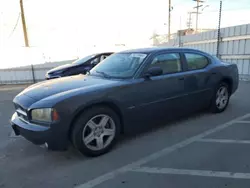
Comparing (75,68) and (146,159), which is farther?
(75,68)

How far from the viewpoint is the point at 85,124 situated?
3182mm

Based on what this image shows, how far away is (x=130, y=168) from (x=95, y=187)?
565 mm

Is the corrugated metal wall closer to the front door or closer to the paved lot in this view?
the paved lot

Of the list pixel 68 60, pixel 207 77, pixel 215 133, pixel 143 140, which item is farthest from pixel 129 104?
pixel 68 60

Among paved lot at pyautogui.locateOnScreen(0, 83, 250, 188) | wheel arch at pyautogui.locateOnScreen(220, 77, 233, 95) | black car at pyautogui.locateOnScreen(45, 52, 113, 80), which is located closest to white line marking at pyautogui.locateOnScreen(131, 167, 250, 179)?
paved lot at pyautogui.locateOnScreen(0, 83, 250, 188)

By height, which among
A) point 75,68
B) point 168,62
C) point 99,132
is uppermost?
point 168,62

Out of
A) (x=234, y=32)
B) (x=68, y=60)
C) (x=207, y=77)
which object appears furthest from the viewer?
(x=68, y=60)

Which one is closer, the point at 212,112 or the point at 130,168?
the point at 130,168

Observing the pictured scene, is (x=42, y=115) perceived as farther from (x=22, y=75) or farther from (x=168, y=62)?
(x=22, y=75)

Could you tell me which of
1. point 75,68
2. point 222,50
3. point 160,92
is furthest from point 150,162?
point 222,50

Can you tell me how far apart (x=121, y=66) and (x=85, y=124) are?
1.36 metres

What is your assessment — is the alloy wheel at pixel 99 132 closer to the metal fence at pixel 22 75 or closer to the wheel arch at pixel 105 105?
the wheel arch at pixel 105 105

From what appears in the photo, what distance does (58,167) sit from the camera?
10.2 feet

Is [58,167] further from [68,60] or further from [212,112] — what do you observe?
[68,60]
